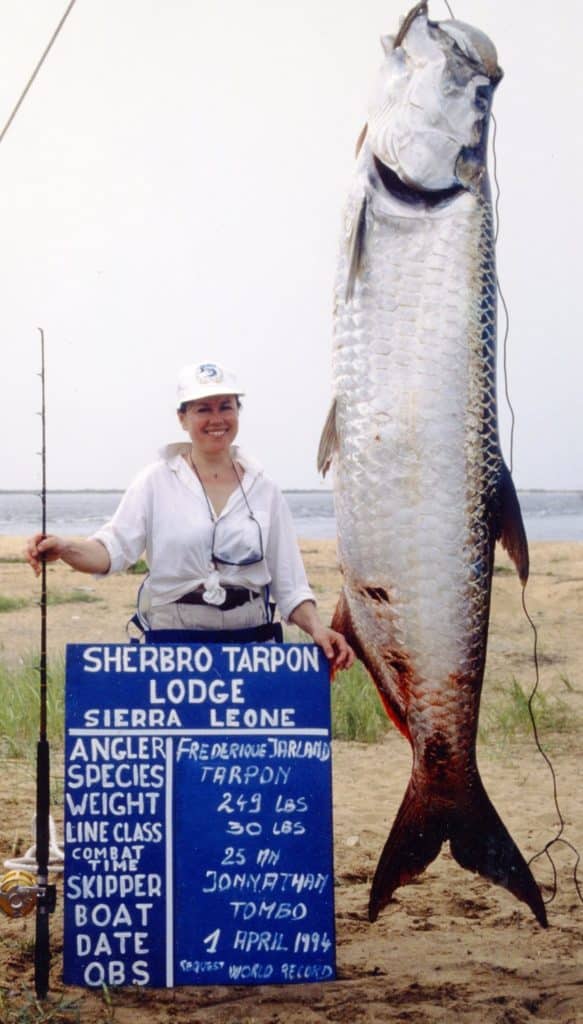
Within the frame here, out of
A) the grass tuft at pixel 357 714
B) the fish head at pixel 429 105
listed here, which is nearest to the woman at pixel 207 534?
the fish head at pixel 429 105

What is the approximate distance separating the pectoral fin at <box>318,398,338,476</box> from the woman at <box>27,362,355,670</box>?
0.46 m

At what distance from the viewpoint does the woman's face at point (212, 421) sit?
396 centimetres

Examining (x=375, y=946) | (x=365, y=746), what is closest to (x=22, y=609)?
(x=365, y=746)

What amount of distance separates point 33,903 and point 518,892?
1.55 m

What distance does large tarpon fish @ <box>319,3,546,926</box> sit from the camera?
11.3ft

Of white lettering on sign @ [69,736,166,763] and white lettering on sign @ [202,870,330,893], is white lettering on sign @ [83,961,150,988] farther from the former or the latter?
white lettering on sign @ [69,736,166,763]

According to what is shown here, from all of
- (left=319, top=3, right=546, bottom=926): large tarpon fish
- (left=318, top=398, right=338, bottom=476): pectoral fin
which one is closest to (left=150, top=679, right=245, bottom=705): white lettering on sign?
(left=319, top=3, right=546, bottom=926): large tarpon fish

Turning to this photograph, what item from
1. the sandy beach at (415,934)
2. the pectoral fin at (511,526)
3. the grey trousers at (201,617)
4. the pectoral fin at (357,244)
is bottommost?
the sandy beach at (415,934)

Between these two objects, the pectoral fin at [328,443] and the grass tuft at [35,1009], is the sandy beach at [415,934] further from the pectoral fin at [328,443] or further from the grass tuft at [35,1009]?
the pectoral fin at [328,443]

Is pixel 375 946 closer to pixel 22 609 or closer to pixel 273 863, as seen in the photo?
pixel 273 863

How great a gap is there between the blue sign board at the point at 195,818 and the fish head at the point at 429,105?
160cm

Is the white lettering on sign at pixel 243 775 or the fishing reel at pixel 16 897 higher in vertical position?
the white lettering on sign at pixel 243 775

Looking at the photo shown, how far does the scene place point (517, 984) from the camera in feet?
13.1

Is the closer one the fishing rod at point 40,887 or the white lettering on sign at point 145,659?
the fishing rod at point 40,887
